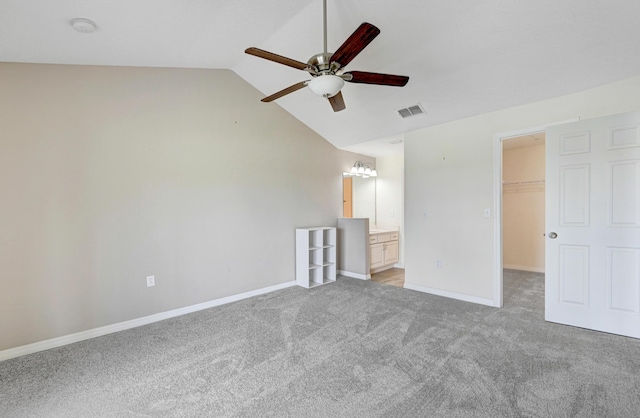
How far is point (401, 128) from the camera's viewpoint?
4078 millimetres

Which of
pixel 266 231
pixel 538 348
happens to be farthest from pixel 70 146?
pixel 538 348

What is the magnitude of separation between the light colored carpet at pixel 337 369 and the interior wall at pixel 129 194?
454 millimetres

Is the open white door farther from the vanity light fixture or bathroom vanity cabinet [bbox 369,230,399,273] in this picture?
the vanity light fixture

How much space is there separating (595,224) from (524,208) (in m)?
3.14

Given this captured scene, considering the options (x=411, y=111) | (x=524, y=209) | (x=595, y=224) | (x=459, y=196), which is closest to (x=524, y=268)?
(x=524, y=209)

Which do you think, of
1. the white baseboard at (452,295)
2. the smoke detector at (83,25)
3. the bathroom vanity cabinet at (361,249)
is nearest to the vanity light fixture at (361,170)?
the bathroom vanity cabinet at (361,249)

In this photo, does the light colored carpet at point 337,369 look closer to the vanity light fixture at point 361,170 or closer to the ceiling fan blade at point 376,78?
Answer: the ceiling fan blade at point 376,78

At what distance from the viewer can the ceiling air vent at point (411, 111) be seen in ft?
11.7

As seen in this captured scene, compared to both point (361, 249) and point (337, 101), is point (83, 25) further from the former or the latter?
point (361, 249)

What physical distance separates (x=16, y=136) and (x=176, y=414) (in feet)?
8.67

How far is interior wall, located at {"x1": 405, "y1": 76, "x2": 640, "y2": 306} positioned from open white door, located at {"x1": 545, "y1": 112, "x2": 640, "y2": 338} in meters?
0.31

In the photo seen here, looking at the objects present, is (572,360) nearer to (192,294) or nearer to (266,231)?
(266,231)

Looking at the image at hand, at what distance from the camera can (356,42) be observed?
5.80ft

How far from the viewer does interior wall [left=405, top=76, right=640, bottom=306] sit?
124 inches
